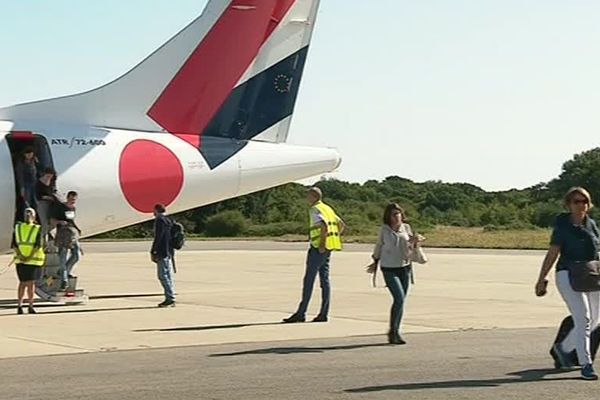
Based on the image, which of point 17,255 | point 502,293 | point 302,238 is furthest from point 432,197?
point 17,255

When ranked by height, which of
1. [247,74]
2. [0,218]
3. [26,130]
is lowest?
[0,218]

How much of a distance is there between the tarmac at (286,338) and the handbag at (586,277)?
35.4 inches

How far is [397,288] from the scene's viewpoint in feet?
43.5

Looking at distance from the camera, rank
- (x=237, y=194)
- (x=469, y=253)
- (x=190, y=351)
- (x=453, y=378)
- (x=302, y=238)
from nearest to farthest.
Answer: (x=453, y=378) → (x=190, y=351) → (x=237, y=194) → (x=469, y=253) → (x=302, y=238)

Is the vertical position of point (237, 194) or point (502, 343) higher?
point (237, 194)

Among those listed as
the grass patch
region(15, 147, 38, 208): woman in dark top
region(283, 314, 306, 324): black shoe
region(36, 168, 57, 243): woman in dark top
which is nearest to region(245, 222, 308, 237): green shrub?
the grass patch

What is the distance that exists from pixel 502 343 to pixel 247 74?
839 cm

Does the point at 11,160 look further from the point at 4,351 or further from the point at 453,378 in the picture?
the point at 453,378

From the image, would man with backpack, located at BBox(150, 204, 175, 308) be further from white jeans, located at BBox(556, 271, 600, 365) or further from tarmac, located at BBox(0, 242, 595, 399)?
white jeans, located at BBox(556, 271, 600, 365)

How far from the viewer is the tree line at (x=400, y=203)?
57.2 metres

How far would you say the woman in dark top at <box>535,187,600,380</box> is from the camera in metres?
10.5

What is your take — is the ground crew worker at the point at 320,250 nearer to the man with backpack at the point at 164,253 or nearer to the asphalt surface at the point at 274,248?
the man with backpack at the point at 164,253

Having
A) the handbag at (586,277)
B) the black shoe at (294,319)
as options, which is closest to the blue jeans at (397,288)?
the black shoe at (294,319)

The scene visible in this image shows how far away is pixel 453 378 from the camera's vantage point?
34.1 ft
